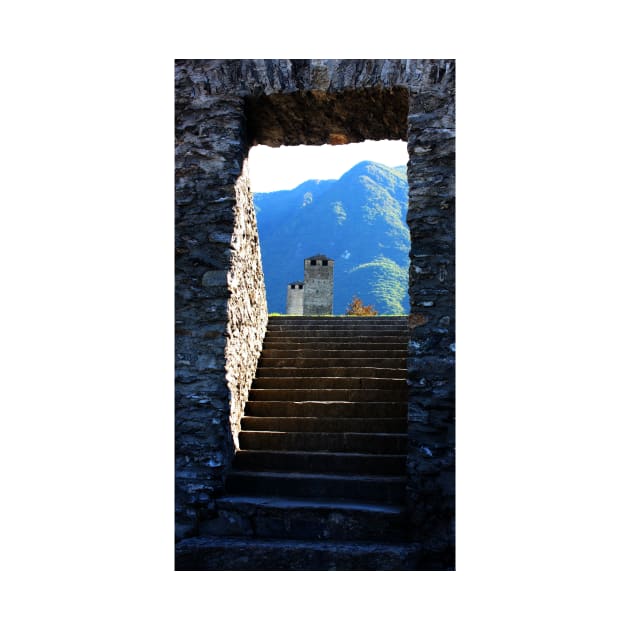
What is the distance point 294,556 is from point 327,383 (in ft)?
6.32

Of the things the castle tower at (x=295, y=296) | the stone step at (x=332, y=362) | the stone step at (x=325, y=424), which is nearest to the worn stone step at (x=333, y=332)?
the stone step at (x=332, y=362)

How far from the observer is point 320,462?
4566 millimetres

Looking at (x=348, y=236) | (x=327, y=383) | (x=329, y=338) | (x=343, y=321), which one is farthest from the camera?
(x=348, y=236)

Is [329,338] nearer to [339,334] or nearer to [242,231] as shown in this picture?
[339,334]

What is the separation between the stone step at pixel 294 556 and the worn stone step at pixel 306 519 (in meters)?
0.07

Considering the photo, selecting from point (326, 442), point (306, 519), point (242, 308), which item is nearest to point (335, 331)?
point (242, 308)

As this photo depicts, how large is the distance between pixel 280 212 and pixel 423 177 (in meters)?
86.9

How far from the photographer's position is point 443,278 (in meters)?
4.09

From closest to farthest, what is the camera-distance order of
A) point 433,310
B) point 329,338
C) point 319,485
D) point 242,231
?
point 433,310
point 319,485
point 242,231
point 329,338

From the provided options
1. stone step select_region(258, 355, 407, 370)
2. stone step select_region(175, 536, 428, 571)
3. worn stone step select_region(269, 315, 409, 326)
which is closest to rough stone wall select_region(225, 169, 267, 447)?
stone step select_region(258, 355, 407, 370)

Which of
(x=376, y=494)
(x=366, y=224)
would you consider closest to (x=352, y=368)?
(x=376, y=494)

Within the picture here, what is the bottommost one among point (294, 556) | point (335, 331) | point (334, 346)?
point (294, 556)

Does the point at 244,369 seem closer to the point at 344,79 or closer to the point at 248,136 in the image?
the point at 248,136

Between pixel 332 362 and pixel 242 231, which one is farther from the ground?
pixel 242 231
